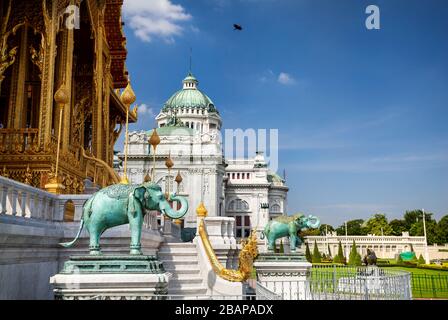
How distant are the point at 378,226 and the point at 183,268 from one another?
9996 cm

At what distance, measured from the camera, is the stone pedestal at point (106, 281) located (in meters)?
6.38

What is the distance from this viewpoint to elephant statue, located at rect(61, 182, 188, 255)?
695 cm

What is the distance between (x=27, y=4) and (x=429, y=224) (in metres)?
90.5

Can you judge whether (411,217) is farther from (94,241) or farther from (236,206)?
(94,241)

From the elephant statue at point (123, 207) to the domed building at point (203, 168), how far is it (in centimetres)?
5431

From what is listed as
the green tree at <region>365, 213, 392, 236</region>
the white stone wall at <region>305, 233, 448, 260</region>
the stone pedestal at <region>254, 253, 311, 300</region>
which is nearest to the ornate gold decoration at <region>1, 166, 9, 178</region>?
the stone pedestal at <region>254, 253, 311, 300</region>

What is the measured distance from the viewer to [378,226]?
104438mm

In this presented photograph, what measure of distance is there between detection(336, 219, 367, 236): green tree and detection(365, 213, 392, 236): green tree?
6.92 ft

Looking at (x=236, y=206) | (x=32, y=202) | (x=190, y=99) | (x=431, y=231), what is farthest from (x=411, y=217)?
(x=32, y=202)

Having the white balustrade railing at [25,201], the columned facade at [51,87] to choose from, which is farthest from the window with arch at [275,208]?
the white balustrade railing at [25,201]

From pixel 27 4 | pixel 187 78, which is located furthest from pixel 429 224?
pixel 27 4

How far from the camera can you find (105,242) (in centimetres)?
946

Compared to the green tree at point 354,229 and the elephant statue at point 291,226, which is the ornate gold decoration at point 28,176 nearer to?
the elephant statue at point 291,226
